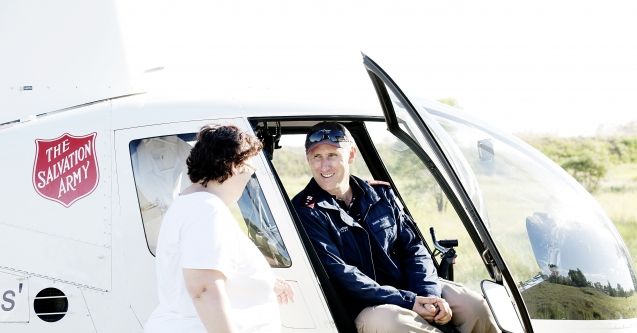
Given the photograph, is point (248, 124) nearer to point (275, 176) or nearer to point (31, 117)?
point (275, 176)

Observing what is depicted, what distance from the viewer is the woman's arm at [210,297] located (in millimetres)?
3180

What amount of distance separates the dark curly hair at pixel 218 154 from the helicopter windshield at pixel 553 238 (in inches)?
53.5

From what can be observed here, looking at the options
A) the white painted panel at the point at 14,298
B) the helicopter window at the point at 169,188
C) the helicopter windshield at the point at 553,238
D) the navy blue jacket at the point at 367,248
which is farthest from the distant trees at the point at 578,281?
the white painted panel at the point at 14,298

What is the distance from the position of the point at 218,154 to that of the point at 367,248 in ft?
5.26

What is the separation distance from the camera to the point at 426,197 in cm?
1578

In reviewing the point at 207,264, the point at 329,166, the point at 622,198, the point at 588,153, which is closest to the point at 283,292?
the point at 329,166

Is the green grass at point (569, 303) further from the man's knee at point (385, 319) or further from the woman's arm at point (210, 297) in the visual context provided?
the woman's arm at point (210, 297)

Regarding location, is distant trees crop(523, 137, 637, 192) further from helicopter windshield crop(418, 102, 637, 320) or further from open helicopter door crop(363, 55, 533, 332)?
open helicopter door crop(363, 55, 533, 332)

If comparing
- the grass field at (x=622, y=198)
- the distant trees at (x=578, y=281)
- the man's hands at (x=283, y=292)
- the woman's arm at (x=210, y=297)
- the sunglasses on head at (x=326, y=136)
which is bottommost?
the grass field at (x=622, y=198)

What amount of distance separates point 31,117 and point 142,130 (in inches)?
27.2

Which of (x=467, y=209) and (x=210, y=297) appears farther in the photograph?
(x=467, y=209)

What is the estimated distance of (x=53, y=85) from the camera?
508 cm

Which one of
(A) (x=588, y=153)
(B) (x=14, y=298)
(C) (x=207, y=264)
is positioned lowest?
(B) (x=14, y=298)

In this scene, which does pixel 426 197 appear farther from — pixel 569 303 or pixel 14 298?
pixel 14 298
